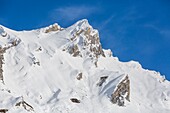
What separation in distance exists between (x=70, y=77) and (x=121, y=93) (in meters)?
11.3

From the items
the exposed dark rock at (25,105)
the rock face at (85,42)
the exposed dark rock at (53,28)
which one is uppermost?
the exposed dark rock at (53,28)

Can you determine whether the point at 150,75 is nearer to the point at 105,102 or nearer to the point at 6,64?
the point at 105,102

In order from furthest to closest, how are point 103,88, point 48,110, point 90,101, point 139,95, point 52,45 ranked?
point 52,45 < point 139,95 < point 103,88 < point 90,101 < point 48,110

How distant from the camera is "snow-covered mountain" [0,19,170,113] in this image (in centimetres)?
9350

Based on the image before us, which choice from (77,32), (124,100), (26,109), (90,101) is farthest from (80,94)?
(77,32)

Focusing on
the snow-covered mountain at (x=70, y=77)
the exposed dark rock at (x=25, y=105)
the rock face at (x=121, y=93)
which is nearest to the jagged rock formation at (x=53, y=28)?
the snow-covered mountain at (x=70, y=77)

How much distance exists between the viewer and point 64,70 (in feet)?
358

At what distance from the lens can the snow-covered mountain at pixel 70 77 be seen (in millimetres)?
93500

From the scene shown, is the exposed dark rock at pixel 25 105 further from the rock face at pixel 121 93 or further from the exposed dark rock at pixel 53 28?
the exposed dark rock at pixel 53 28

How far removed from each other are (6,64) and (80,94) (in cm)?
1808

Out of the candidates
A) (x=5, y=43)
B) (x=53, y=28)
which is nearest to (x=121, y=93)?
(x=5, y=43)

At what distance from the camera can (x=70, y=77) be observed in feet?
349

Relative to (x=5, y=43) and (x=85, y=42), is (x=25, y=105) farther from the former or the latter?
(x=85, y=42)

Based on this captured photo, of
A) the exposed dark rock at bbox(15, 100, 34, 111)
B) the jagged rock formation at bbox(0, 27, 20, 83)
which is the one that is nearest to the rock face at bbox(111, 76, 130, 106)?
the exposed dark rock at bbox(15, 100, 34, 111)
